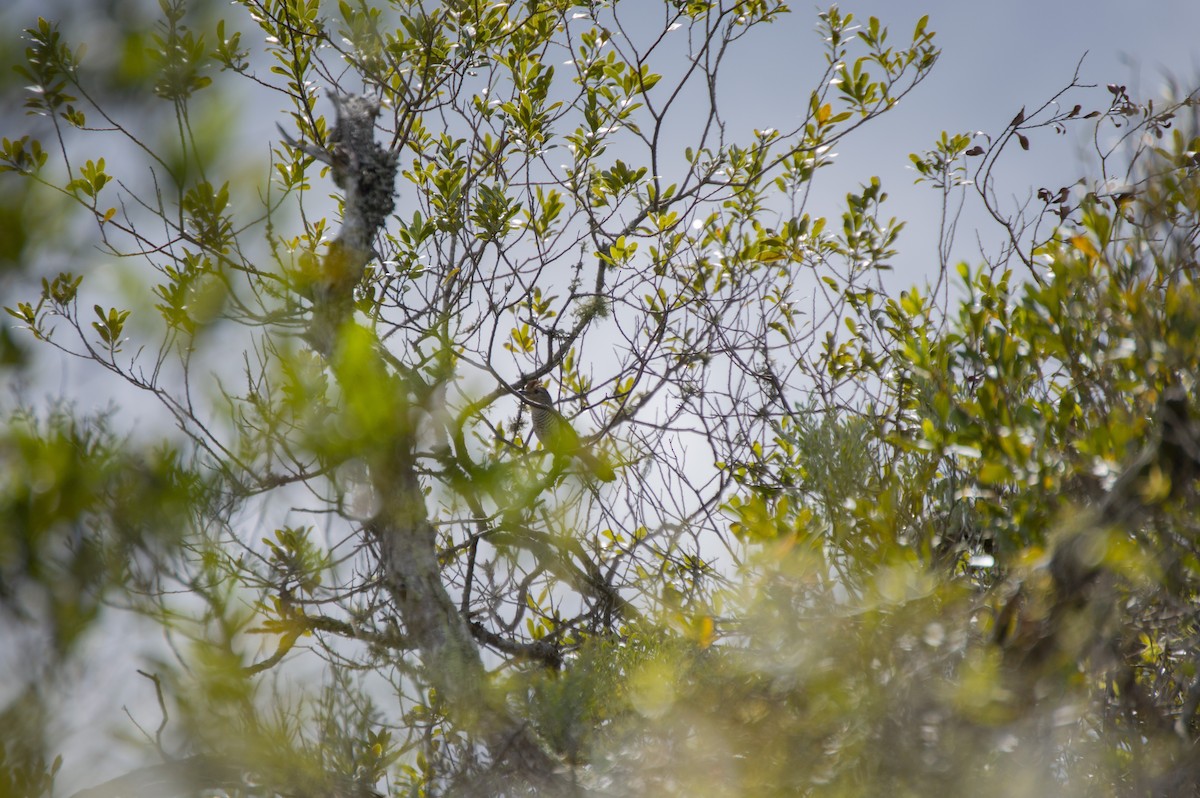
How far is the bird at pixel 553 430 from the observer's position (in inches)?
110

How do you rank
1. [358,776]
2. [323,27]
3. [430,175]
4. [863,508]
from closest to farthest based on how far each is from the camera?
1. [863,508]
2. [358,776]
3. [323,27]
4. [430,175]

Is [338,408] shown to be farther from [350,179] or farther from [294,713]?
[350,179]

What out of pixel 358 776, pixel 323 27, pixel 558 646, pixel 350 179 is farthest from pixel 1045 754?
pixel 323 27

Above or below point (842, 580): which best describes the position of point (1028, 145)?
above

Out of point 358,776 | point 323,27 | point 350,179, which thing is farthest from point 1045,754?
point 323,27

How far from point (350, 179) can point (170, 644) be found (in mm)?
1796

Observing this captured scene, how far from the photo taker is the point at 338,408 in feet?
6.27

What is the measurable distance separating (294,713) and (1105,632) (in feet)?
6.10

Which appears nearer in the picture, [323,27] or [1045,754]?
[1045,754]

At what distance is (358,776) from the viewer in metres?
2.51

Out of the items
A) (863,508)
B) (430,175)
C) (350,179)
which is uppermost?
(430,175)

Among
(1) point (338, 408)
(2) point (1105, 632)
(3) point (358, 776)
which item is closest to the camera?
(2) point (1105, 632)

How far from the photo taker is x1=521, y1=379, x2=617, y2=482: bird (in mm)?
2803

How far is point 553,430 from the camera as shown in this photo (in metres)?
3.30
